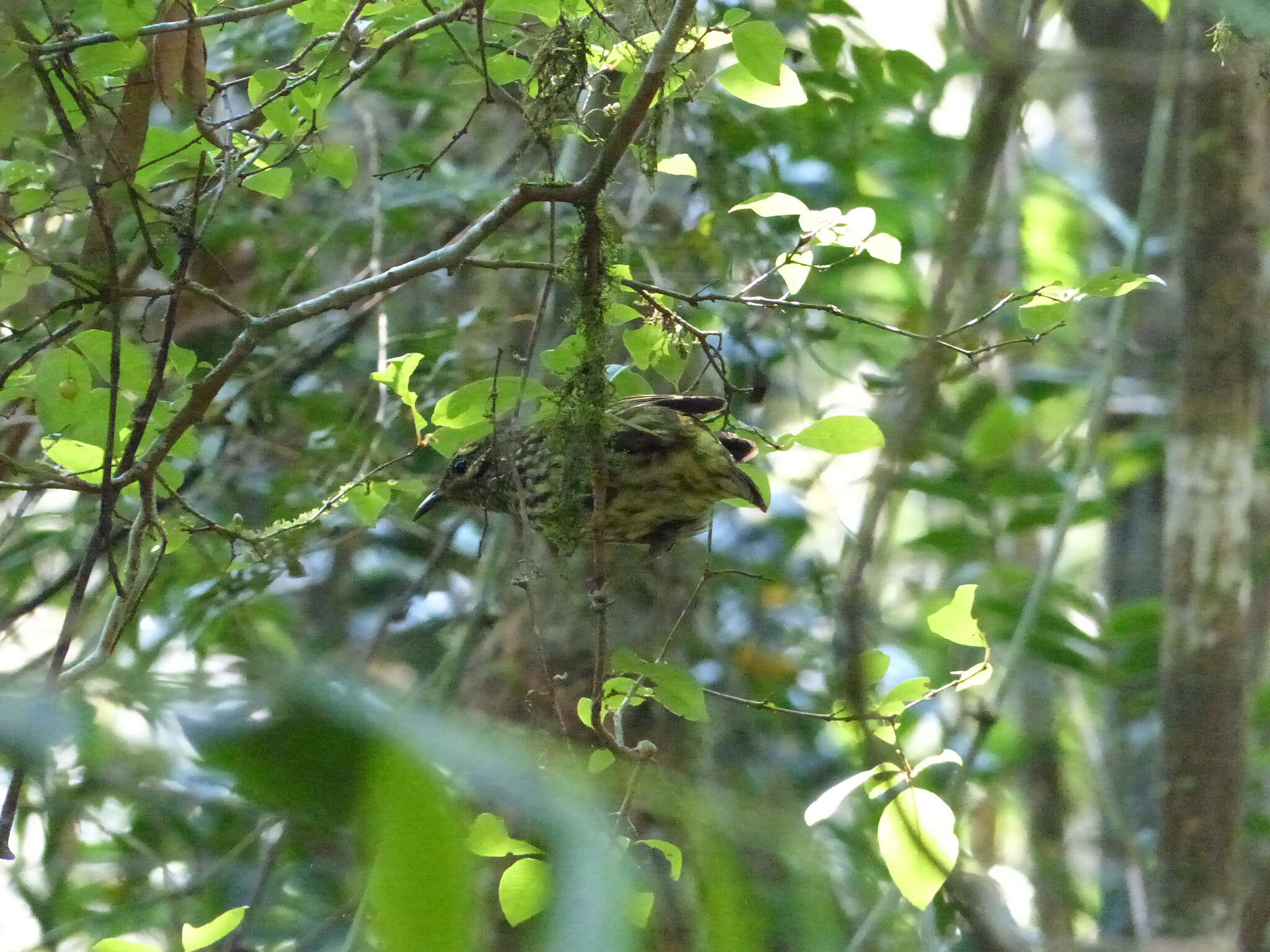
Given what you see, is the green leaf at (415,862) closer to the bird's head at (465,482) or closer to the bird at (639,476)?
the bird at (639,476)

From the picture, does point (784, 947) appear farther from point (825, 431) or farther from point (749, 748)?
point (749, 748)

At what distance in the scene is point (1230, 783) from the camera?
3168 mm

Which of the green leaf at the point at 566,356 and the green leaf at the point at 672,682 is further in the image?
the green leaf at the point at 566,356

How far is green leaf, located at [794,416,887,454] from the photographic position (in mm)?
1997

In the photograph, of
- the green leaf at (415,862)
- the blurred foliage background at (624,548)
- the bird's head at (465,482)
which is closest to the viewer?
the green leaf at (415,862)

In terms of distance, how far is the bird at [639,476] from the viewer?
2.30 meters

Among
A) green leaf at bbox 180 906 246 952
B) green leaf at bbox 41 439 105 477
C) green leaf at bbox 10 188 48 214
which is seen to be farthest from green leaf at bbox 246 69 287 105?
green leaf at bbox 180 906 246 952

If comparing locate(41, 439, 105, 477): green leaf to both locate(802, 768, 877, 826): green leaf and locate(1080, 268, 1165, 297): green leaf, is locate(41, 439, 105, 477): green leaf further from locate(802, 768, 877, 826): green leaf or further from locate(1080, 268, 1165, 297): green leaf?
locate(1080, 268, 1165, 297): green leaf

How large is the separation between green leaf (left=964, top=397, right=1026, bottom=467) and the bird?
133 centimetres

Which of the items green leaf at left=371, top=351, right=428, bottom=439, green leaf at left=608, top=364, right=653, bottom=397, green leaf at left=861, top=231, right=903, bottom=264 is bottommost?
green leaf at left=608, top=364, right=653, bottom=397

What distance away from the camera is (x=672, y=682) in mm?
1702

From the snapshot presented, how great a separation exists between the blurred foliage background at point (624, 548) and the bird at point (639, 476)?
108 mm

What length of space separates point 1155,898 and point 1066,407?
111 inches

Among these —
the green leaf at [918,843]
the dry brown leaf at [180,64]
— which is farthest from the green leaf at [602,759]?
the dry brown leaf at [180,64]
